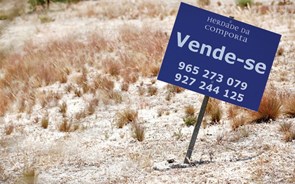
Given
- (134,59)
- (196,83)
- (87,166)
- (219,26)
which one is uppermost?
(219,26)

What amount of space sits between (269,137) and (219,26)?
1.59m

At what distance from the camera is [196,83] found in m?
4.89

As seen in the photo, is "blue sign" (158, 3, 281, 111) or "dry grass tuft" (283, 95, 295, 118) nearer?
"blue sign" (158, 3, 281, 111)

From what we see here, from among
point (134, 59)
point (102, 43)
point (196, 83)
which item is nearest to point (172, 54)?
point (196, 83)

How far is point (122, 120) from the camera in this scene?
6906 millimetres

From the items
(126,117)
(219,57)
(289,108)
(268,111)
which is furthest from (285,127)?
(126,117)

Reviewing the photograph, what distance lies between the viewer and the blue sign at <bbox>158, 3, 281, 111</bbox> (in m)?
4.79

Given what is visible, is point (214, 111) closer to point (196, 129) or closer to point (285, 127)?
point (285, 127)

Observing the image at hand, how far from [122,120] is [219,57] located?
2466 mm

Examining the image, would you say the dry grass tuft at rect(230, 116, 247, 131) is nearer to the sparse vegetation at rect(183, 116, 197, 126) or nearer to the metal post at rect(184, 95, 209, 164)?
the sparse vegetation at rect(183, 116, 197, 126)

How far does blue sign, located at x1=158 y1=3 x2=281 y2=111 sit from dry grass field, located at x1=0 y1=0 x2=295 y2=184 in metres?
0.79

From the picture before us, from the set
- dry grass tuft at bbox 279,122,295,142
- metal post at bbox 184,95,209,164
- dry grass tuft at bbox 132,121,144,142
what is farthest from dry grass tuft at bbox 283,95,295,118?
dry grass tuft at bbox 132,121,144,142

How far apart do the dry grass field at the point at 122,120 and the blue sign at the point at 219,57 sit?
790 mm

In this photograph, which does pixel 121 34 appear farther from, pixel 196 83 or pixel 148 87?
pixel 196 83
